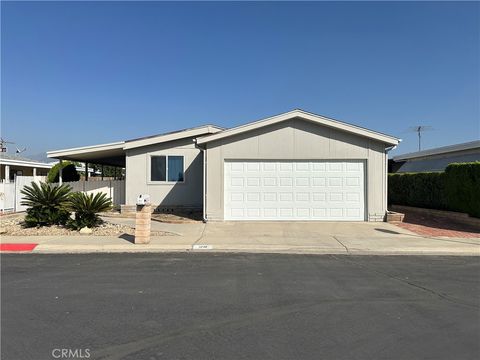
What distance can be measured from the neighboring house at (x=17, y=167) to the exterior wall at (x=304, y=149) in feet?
50.2

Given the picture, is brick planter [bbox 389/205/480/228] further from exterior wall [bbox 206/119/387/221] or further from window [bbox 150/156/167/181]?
window [bbox 150/156/167/181]

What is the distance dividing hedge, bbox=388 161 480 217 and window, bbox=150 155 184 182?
11401 mm

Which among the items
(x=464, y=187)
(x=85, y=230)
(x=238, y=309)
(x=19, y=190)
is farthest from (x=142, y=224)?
(x=19, y=190)

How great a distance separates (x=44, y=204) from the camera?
1352cm

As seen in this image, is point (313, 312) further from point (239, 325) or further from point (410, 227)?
point (410, 227)

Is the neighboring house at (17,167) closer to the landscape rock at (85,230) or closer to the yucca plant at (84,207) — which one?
the yucca plant at (84,207)

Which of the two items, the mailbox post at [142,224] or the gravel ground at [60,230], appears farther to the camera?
the gravel ground at [60,230]

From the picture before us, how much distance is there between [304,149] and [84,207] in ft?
27.3

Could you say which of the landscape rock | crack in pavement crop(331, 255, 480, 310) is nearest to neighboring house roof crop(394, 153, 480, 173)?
crack in pavement crop(331, 255, 480, 310)

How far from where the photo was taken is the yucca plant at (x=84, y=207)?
13203 mm

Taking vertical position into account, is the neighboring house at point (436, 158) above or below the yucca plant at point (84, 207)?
above

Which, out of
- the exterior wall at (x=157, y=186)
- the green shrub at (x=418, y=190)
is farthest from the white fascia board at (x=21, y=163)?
the green shrub at (x=418, y=190)

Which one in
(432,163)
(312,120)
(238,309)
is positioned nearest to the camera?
(238,309)

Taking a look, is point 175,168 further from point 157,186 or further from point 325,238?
point 325,238
